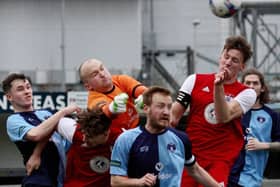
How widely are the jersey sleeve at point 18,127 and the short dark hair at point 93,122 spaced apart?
1.51 ft

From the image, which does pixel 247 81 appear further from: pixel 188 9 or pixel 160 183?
pixel 188 9

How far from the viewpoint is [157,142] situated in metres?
4.65

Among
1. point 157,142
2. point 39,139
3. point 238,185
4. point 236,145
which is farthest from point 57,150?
point 238,185

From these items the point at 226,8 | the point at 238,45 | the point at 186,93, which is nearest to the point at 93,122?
the point at 186,93

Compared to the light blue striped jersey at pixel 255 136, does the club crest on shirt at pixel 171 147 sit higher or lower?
higher

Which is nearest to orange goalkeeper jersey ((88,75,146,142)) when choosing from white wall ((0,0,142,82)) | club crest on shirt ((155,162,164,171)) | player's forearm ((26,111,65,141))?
player's forearm ((26,111,65,141))

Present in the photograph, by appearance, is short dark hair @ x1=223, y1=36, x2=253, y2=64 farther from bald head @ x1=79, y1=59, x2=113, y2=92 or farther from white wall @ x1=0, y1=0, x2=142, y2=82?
white wall @ x1=0, y1=0, x2=142, y2=82

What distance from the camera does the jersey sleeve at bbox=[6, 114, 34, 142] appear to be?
16.9 ft

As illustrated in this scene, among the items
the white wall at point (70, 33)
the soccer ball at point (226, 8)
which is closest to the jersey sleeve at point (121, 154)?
the soccer ball at point (226, 8)

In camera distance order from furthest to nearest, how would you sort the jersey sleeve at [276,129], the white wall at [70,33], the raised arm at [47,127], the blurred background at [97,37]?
the white wall at [70,33] → the blurred background at [97,37] → the jersey sleeve at [276,129] → the raised arm at [47,127]

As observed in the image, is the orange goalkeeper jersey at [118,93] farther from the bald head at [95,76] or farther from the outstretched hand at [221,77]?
the outstretched hand at [221,77]

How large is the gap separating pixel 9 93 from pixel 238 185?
2085 millimetres

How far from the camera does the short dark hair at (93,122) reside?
15.9 feet

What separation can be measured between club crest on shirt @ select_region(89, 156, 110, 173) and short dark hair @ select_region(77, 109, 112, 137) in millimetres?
236
